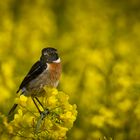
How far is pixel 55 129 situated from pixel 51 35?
27.6ft

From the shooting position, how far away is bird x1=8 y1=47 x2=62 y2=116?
261 inches

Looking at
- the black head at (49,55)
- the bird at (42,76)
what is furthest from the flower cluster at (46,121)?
the bird at (42,76)

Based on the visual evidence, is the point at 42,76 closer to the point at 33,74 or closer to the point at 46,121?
the point at 33,74

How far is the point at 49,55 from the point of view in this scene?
6.52 metres

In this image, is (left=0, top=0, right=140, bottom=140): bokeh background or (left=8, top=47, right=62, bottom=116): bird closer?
(left=8, top=47, right=62, bottom=116): bird

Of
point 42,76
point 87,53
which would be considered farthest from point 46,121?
point 87,53

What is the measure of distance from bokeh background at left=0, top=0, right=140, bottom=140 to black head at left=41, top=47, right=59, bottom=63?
656 mm

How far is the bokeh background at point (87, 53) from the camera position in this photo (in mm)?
8250

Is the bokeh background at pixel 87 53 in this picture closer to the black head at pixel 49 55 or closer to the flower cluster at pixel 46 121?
the black head at pixel 49 55

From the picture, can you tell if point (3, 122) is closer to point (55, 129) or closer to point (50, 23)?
point (55, 129)

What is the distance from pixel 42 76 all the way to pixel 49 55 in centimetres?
34

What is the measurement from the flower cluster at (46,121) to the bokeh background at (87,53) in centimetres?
132

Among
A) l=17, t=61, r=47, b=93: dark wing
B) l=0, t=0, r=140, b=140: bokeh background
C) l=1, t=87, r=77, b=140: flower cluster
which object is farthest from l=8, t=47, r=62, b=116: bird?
l=1, t=87, r=77, b=140: flower cluster

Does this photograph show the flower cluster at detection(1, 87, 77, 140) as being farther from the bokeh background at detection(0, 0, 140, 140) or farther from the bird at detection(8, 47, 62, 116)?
the bird at detection(8, 47, 62, 116)
